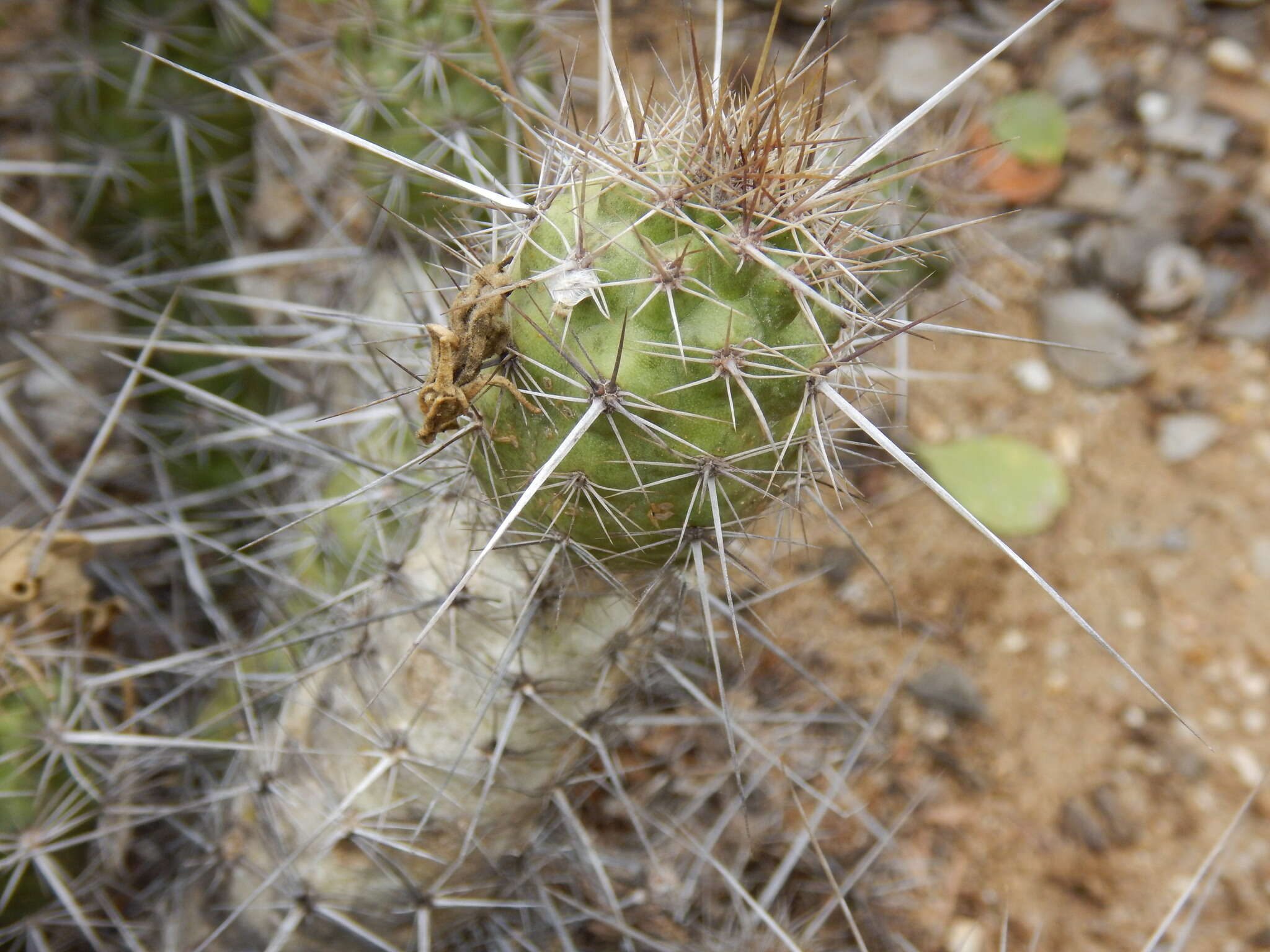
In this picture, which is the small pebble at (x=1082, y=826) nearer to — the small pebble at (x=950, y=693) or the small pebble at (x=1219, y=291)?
the small pebble at (x=950, y=693)

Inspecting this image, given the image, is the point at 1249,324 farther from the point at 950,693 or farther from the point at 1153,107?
the point at 950,693

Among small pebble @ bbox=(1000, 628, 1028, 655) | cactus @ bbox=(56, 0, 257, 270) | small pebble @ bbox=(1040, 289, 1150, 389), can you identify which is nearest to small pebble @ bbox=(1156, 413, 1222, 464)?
small pebble @ bbox=(1040, 289, 1150, 389)

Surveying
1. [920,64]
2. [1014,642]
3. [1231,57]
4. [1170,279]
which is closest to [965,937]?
[1014,642]

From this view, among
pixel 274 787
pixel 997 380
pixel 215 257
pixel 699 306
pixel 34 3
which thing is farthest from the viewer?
pixel 997 380

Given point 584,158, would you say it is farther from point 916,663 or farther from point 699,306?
point 916,663

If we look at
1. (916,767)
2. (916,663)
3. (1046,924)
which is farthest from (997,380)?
(1046,924)

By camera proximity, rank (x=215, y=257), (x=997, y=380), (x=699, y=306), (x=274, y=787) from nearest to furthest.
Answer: (x=699, y=306)
(x=274, y=787)
(x=215, y=257)
(x=997, y=380)
